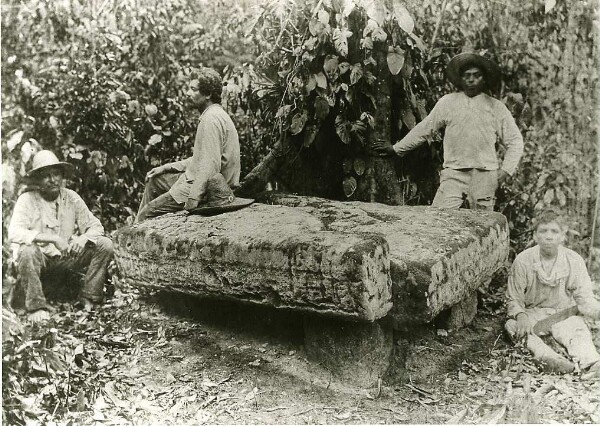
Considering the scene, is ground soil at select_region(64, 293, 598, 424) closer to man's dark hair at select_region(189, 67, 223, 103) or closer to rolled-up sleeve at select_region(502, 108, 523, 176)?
rolled-up sleeve at select_region(502, 108, 523, 176)

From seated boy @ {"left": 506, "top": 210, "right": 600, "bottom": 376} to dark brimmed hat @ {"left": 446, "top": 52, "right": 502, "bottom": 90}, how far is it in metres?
1.05

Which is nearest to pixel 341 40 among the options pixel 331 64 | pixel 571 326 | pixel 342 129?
pixel 331 64

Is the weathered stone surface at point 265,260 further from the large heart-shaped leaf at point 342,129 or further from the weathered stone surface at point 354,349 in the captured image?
the large heart-shaped leaf at point 342,129

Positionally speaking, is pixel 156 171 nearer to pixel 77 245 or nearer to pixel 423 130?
pixel 77 245

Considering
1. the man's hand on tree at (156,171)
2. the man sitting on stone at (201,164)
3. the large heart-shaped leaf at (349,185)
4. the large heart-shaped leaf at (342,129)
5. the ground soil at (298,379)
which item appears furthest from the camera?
the large heart-shaped leaf at (349,185)

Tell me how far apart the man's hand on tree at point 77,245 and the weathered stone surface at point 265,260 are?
0.21 meters

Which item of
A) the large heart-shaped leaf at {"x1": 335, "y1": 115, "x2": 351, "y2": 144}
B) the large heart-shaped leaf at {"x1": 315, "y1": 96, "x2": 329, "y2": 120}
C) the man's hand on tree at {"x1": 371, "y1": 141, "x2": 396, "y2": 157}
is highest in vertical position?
the large heart-shaped leaf at {"x1": 315, "y1": 96, "x2": 329, "y2": 120}

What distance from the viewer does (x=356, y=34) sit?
4.17 m

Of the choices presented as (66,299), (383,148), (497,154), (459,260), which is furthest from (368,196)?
(66,299)

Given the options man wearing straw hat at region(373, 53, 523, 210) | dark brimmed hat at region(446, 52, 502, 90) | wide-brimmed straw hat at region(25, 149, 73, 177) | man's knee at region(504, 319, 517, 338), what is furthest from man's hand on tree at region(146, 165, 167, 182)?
man's knee at region(504, 319, 517, 338)

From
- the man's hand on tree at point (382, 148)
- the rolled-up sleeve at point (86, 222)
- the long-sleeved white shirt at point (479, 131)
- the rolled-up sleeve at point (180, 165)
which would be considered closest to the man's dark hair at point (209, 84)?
the rolled-up sleeve at point (180, 165)

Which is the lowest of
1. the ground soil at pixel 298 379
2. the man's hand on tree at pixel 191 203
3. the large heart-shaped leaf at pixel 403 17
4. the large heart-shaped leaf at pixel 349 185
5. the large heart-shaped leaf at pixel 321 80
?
the ground soil at pixel 298 379

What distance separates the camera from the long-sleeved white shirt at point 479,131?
4.25 metres

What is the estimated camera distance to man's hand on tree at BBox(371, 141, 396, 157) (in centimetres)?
455
